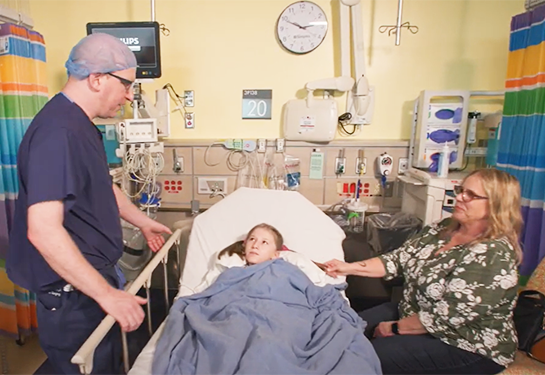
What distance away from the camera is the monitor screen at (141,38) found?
2209mm

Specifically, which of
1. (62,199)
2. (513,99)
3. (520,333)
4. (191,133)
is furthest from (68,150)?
(513,99)

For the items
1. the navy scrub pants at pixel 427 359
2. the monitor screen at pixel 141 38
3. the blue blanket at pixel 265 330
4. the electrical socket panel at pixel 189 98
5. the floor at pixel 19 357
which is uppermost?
the monitor screen at pixel 141 38

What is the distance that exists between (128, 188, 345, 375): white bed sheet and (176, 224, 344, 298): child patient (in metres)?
0.10

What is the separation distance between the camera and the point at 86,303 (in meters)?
1.31

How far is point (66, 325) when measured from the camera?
1.29 metres

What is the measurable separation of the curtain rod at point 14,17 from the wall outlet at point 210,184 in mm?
1325

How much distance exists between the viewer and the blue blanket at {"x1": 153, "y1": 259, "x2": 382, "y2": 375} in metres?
1.15

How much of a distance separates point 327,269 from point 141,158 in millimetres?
1367

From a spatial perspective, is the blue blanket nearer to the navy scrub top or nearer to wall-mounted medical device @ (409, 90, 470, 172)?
the navy scrub top

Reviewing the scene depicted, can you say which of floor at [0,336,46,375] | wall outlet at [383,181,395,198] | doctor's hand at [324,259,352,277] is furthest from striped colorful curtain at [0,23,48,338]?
wall outlet at [383,181,395,198]

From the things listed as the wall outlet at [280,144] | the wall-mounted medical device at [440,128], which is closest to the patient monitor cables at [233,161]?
the wall outlet at [280,144]

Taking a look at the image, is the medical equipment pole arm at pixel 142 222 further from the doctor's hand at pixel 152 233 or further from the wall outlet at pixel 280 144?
the wall outlet at pixel 280 144

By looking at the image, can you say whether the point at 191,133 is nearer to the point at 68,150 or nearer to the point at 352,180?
the point at 352,180

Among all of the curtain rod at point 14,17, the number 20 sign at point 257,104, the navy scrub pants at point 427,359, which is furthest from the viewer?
the number 20 sign at point 257,104
